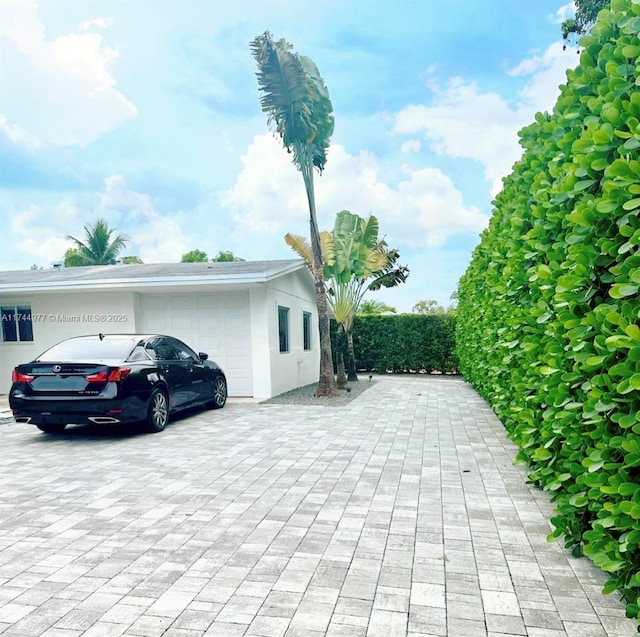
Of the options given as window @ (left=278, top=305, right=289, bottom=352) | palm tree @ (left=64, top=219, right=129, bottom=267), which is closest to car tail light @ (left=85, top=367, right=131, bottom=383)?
window @ (left=278, top=305, right=289, bottom=352)

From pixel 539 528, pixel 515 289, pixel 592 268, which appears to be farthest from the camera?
pixel 515 289

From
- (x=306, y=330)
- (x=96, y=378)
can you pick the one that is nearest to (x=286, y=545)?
(x=96, y=378)

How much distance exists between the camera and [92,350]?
7.44 metres

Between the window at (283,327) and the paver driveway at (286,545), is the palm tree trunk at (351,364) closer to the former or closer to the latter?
the window at (283,327)

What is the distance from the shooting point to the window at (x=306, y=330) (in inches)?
623

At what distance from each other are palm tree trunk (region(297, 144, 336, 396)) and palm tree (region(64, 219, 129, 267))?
2936 centimetres

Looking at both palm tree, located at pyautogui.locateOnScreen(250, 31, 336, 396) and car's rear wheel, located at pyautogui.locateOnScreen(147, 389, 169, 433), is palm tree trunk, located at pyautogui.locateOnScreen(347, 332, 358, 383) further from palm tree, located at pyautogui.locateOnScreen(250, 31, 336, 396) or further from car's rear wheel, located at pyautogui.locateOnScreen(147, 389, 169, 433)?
car's rear wheel, located at pyautogui.locateOnScreen(147, 389, 169, 433)

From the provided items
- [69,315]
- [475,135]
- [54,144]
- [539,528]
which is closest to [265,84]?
[475,135]

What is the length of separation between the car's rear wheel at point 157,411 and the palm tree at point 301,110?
4918mm

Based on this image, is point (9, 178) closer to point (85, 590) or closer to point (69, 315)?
point (69, 315)

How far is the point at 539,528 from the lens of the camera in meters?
3.68

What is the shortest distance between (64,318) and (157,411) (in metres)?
6.63

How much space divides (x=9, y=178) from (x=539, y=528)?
21589 millimetres

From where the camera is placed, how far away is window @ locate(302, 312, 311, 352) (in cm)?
1583
